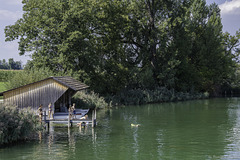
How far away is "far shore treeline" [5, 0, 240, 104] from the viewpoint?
1866 inches

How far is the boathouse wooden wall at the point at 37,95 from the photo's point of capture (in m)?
31.8

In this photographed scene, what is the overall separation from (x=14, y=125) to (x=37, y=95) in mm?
10861

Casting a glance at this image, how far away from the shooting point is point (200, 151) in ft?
61.8

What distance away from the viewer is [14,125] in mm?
21281

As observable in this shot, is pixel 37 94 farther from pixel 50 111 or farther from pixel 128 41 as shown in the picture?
pixel 128 41

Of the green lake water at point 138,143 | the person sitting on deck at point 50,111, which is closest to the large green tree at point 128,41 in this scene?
the person sitting on deck at point 50,111

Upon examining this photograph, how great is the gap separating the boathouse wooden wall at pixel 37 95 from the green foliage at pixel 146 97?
18.4 m

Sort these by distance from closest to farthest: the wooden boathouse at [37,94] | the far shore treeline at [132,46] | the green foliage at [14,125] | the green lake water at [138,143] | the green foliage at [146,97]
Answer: the green lake water at [138,143], the green foliage at [14,125], the wooden boathouse at [37,94], the far shore treeline at [132,46], the green foliage at [146,97]

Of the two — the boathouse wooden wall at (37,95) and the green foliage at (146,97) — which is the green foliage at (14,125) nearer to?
the boathouse wooden wall at (37,95)

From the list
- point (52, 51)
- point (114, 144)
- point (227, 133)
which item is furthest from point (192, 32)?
point (114, 144)

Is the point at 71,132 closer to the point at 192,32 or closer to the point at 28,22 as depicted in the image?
the point at 28,22

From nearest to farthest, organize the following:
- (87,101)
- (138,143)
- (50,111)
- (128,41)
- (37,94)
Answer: (138,143), (50,111), (37,94), (87,101), (128,41)

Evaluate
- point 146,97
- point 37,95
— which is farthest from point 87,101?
point 146,97

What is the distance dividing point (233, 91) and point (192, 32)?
81.8 ft
